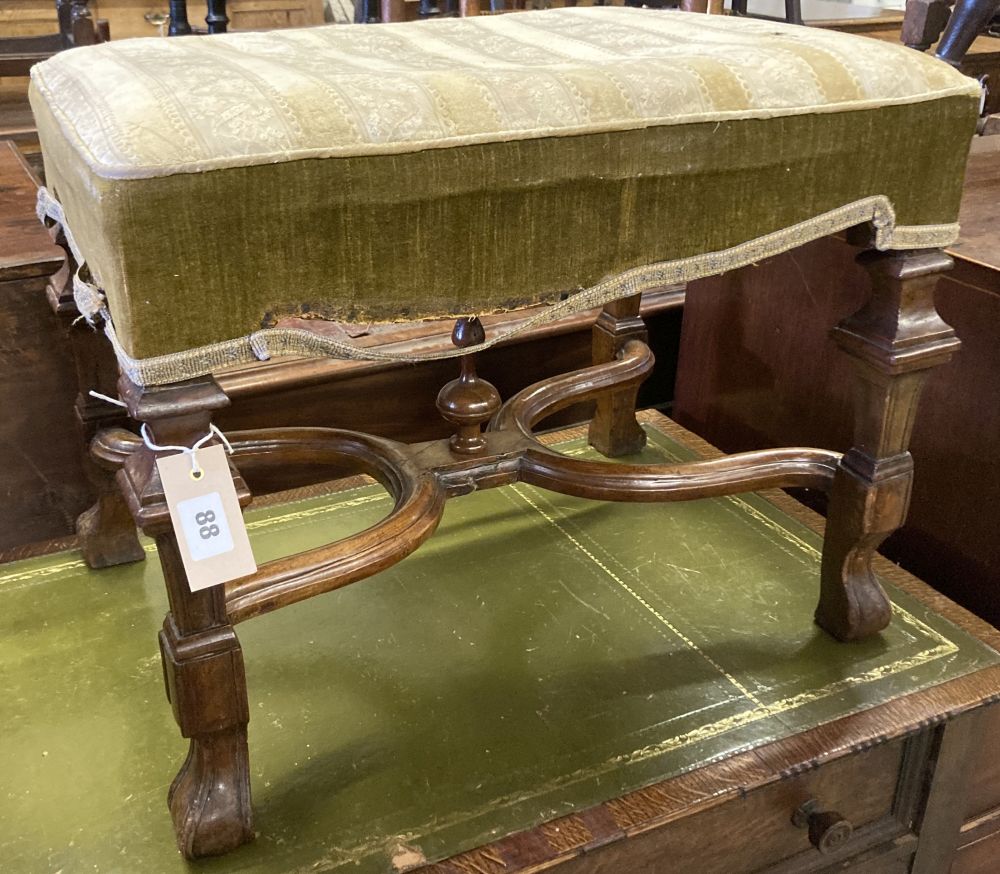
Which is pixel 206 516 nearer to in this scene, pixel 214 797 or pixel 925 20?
pixel 214 797

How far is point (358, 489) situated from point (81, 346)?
37cm

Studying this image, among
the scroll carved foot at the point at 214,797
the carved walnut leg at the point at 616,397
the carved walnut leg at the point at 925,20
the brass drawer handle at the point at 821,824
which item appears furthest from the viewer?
the carved walnut leg at the point at 925,20

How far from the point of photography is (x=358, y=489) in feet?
4.06

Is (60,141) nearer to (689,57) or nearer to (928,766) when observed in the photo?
(689,57)

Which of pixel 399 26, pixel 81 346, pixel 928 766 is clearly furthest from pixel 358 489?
pixel 928 766

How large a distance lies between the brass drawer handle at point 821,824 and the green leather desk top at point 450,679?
0.07 m

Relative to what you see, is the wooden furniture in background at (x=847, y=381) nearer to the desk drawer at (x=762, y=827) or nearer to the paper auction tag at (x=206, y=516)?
the desk drawer at (x=762, y=827)

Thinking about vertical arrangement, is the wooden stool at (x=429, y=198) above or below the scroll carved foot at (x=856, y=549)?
above

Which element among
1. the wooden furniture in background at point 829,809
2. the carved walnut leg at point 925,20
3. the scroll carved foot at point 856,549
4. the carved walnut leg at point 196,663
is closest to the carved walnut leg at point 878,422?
the scroll carved foot at point 856,549

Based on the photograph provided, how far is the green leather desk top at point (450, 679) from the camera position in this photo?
2.57ft

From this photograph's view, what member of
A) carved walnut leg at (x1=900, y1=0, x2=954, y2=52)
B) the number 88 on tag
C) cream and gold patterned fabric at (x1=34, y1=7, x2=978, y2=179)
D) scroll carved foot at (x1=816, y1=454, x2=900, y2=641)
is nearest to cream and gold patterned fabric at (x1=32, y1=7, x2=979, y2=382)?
cream and gold patterned fabric at (x1=34, y1=7, x2=978, y2=179)

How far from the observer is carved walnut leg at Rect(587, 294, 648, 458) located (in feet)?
4.09

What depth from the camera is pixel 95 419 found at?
3.28 ft

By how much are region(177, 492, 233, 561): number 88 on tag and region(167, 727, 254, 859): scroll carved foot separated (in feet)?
0.53
